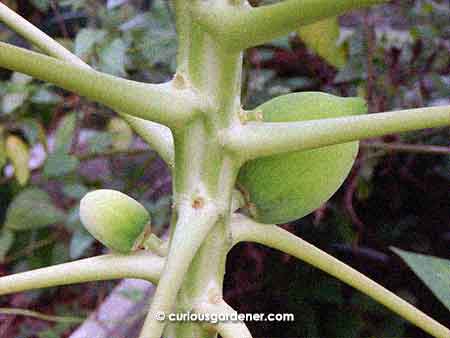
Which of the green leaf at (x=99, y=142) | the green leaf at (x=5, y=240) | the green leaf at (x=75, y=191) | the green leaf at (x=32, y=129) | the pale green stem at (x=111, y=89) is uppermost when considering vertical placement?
the green leaf at (x=32, y=129)

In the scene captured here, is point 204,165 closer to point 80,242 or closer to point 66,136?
point 80,242

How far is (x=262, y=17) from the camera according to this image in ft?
1.07

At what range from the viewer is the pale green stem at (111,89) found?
0.30 meters

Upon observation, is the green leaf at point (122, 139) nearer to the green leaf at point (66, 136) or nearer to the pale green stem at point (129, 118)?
the green leaf at point (66, 136)

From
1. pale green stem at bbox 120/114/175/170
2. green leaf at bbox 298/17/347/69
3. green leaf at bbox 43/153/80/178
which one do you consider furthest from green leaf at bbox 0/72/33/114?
pale green stem at bbox 120/114/175/170

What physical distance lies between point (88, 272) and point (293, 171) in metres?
0.16

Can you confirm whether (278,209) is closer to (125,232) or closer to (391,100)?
(125,232)

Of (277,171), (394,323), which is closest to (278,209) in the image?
(277,171)

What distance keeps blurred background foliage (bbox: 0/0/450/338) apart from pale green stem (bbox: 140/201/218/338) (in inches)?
18.5

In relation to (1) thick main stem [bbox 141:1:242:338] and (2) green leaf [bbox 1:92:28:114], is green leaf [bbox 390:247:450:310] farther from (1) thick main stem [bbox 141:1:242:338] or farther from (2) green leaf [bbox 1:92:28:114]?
(2) green leaf [bbox 1:92:28:114]

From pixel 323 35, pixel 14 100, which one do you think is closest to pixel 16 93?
pixel 14 100

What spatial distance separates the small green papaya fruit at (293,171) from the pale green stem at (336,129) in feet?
0.15

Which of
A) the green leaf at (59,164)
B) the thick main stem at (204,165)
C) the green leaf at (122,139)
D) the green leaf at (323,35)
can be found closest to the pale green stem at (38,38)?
the thick main stem at (204,165)

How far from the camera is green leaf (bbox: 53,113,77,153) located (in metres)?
1.04
